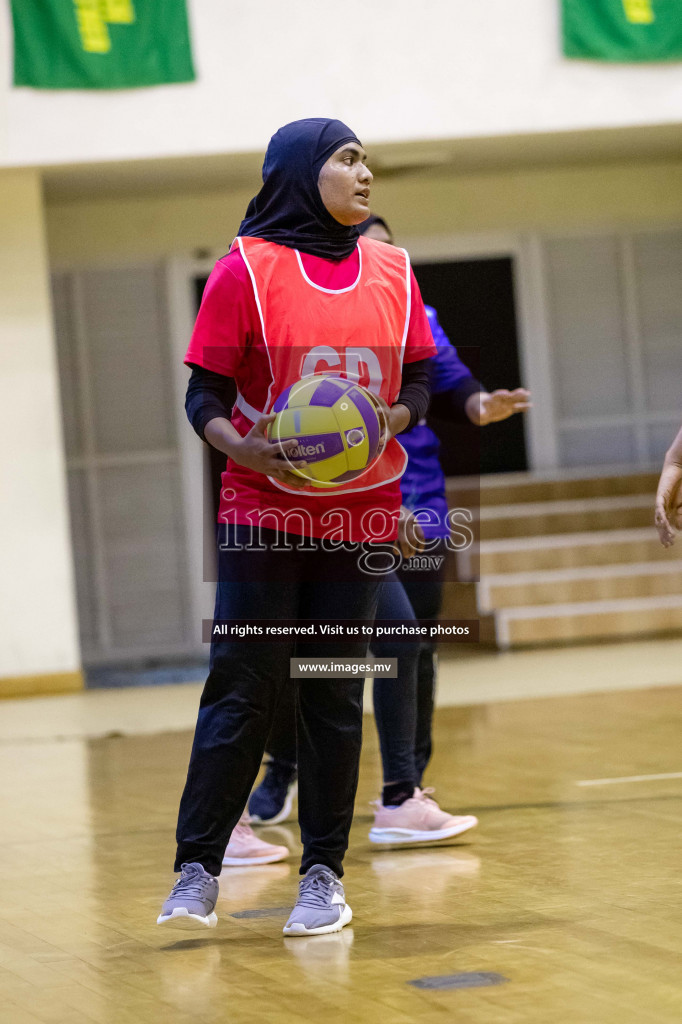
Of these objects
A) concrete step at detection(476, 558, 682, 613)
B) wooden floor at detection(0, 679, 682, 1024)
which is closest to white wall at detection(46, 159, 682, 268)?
concrete step at detection(476, 558, 682, 613)

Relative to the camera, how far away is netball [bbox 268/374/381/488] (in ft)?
8.04

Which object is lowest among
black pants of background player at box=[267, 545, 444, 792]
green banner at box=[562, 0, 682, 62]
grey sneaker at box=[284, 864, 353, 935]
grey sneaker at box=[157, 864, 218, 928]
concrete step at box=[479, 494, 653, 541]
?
grey sneaker at box=[284, 864, 353, 935]

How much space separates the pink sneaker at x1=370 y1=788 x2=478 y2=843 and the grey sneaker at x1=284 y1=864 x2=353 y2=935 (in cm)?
78

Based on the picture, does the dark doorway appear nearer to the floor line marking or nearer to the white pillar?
the white pillar

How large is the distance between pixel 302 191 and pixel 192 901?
1.34 m

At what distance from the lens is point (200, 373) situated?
8.55 ft

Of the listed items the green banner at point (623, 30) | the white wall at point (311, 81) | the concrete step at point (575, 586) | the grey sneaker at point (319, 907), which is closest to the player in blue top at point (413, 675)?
the grey sneaker at point (319, 907)

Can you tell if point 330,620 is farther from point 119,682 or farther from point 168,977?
point 119,682

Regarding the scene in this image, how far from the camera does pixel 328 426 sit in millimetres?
2463

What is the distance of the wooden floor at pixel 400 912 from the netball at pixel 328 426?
871mm

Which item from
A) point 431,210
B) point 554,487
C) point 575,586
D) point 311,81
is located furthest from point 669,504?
point 431,210

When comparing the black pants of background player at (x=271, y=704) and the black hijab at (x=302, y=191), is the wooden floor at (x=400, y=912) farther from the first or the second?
the black hijab at (x=302, y=191)

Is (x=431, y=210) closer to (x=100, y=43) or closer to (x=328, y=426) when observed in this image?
(x=100, y=43)

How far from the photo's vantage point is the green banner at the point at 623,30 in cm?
749
